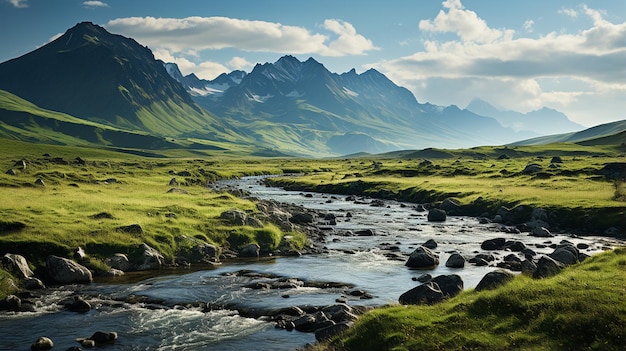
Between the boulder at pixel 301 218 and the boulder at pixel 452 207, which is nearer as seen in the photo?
the boulder at pixel 301 218

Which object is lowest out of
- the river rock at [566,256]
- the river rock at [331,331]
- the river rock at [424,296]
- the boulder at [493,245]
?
the boulder at [493,245]

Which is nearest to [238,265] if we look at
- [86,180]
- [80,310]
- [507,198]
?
[80,310]

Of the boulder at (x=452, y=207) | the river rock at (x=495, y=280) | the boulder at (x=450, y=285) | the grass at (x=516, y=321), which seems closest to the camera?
the grass at (x=516, y=321)

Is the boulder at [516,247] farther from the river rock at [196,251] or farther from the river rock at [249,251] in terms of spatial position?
the river rock at [196,251]

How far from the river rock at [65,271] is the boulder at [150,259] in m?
5.31

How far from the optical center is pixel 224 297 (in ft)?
122

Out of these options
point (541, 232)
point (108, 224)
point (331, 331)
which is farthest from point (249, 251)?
point (541, 232)

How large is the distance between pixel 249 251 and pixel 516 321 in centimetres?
3411

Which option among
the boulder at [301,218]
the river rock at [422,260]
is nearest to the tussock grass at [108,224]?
the boulder at [301,218]

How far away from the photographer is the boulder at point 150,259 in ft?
150

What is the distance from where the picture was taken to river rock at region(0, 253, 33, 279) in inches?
1515

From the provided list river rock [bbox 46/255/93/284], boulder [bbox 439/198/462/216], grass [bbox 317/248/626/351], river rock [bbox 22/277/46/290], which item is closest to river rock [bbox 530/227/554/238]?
boulder [bbox 439/198/462/216]

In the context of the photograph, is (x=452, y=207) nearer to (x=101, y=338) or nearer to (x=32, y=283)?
(x=32, y=283)

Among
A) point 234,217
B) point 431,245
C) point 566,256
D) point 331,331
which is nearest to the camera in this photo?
point 331,331
